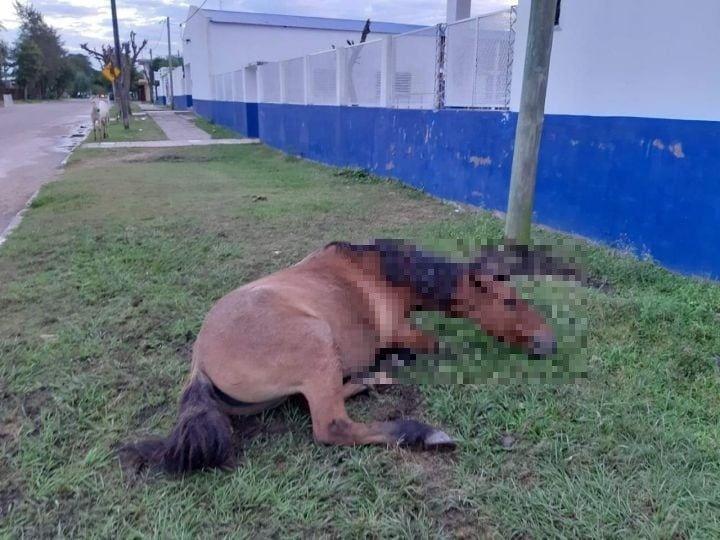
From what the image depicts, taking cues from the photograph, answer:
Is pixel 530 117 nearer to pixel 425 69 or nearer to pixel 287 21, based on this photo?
pixel 425 69

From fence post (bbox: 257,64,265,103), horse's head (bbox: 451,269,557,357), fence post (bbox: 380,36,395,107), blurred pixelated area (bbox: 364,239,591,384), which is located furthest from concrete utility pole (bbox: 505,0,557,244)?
fence post (bbox: 257,64,265,103)

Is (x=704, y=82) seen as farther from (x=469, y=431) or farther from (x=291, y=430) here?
(x=291, y=430)

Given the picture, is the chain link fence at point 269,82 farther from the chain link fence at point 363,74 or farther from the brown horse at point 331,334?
the brown horse at point 331,334

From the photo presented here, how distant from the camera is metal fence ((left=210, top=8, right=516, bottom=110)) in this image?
21.2 ft

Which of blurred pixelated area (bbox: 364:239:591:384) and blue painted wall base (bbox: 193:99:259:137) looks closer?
blurred pixelated area (bbox: 364:239:591:384)

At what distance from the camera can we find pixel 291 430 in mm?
2441

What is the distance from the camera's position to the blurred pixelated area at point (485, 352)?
277cm

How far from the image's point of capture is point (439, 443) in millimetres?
2273

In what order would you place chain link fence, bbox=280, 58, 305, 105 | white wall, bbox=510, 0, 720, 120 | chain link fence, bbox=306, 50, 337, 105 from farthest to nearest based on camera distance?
chain link fence, bbox=280, 58, 305, 105, chain link fence, bbox=306, 50, 337, 105, white wall, bbox=510, 0, 720, 120

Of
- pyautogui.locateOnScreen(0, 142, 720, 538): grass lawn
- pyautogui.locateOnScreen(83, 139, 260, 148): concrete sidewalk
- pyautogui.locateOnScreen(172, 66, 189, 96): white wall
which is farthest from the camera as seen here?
pyautogui.locateOnScreen(172, 66, 189, 96): white wall

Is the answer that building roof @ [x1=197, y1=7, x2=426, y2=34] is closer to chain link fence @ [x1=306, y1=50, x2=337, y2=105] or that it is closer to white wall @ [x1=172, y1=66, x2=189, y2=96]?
white wall @ [x1=172, y1=66, x2=189, y2=96]

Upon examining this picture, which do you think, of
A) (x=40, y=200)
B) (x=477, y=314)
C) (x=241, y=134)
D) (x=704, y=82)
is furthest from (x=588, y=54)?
(x=241, y=134)

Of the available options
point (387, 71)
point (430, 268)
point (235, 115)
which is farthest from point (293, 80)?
point (430, 268)

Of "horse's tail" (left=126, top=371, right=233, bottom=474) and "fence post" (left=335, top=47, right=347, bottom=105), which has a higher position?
"fence post" (left=335, top=47, right=347, bottom=105)
